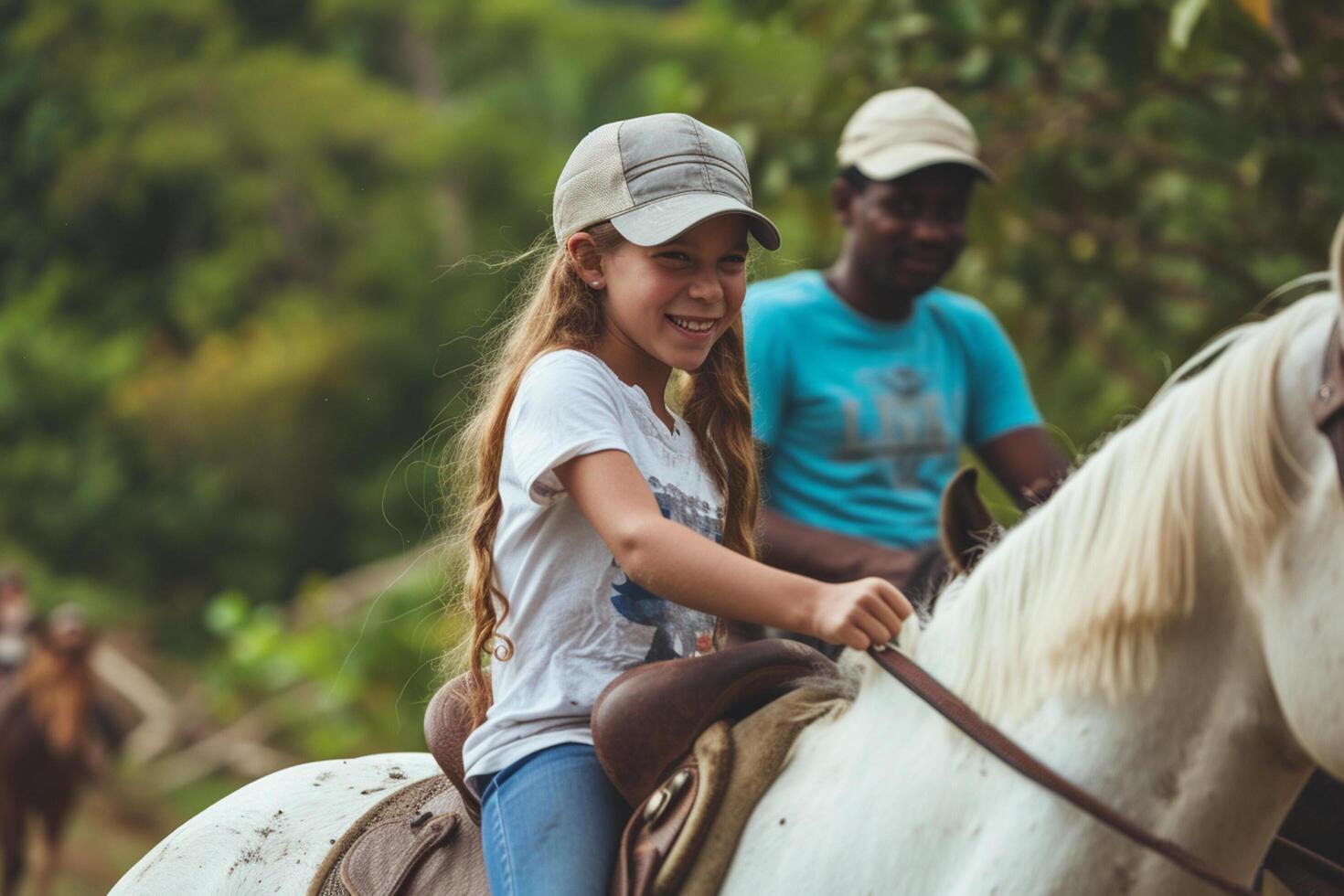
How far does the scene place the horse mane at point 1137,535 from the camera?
155cm

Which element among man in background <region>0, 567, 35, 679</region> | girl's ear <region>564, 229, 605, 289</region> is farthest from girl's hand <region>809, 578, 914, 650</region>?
man in background <region>0, 567, 35, 679</region>

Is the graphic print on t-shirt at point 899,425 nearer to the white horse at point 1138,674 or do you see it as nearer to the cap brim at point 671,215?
the cap brim at point 671,215

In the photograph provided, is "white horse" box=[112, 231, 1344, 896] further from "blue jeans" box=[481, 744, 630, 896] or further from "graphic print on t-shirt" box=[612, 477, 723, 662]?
"graphic print on t-shirt" box=[612, 477, 723, 662]

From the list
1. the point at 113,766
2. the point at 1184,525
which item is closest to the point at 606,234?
the point at 1184,525

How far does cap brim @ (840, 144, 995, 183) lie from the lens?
3646mm

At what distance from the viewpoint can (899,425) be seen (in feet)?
11.6

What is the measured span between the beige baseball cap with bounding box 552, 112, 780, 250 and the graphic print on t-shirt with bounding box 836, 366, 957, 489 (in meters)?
1.45

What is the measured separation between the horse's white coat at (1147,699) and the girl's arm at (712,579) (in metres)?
0.11

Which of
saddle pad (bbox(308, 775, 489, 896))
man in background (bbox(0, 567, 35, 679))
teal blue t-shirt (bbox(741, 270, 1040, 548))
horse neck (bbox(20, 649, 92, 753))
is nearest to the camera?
saddle pad (bbox(308, 775, 489, 896))

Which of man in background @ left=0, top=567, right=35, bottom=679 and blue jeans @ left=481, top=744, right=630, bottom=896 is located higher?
blue jeans @ left=481, top=744, right=630, bottom=896

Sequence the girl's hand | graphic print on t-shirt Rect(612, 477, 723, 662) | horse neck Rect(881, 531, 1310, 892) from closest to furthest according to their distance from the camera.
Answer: horse neck Rect(881, 531, 1310, 892) → the girl's hand → graphic print on t-shirt Rect(612, 477, 723, 662)

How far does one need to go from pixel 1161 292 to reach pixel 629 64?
73.3 ft

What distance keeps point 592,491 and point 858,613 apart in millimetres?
353

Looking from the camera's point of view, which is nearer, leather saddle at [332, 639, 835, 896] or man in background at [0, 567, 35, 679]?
leather saddle at [332, 639, 835, 896]
